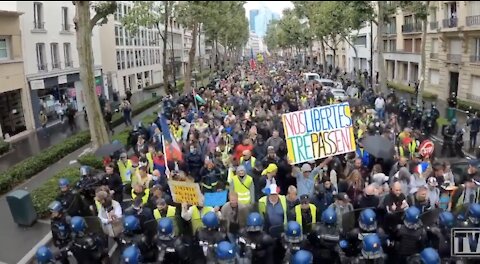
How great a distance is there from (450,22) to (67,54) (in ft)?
83.0

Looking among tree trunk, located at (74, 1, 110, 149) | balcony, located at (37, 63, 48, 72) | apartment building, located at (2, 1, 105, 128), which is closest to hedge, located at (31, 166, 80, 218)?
tree trunk, located at (74, 1, 110, 149)

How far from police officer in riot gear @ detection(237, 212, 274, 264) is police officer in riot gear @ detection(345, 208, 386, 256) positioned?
3.42 ft

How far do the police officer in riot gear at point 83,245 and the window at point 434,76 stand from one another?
34.7 m

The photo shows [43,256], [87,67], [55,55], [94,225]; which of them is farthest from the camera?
[55,55]

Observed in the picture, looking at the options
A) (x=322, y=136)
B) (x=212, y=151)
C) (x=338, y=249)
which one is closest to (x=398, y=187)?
(x=338, y=249)

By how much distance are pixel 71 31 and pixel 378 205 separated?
93.2ft

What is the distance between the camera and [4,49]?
24.5 meters

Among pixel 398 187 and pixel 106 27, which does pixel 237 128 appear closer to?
pixel 398 187

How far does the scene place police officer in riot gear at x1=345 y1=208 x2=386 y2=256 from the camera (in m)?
6.16

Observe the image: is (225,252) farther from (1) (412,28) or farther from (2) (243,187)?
(1) (412,28)

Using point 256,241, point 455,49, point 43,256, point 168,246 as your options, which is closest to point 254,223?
point 256,241

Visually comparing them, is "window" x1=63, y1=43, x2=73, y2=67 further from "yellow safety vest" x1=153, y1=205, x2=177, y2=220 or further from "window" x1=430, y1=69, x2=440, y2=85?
"window" x1=430, y1=69, x2=440, y2=85

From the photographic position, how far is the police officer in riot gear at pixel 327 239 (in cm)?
637

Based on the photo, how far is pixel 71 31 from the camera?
31.4 meters
